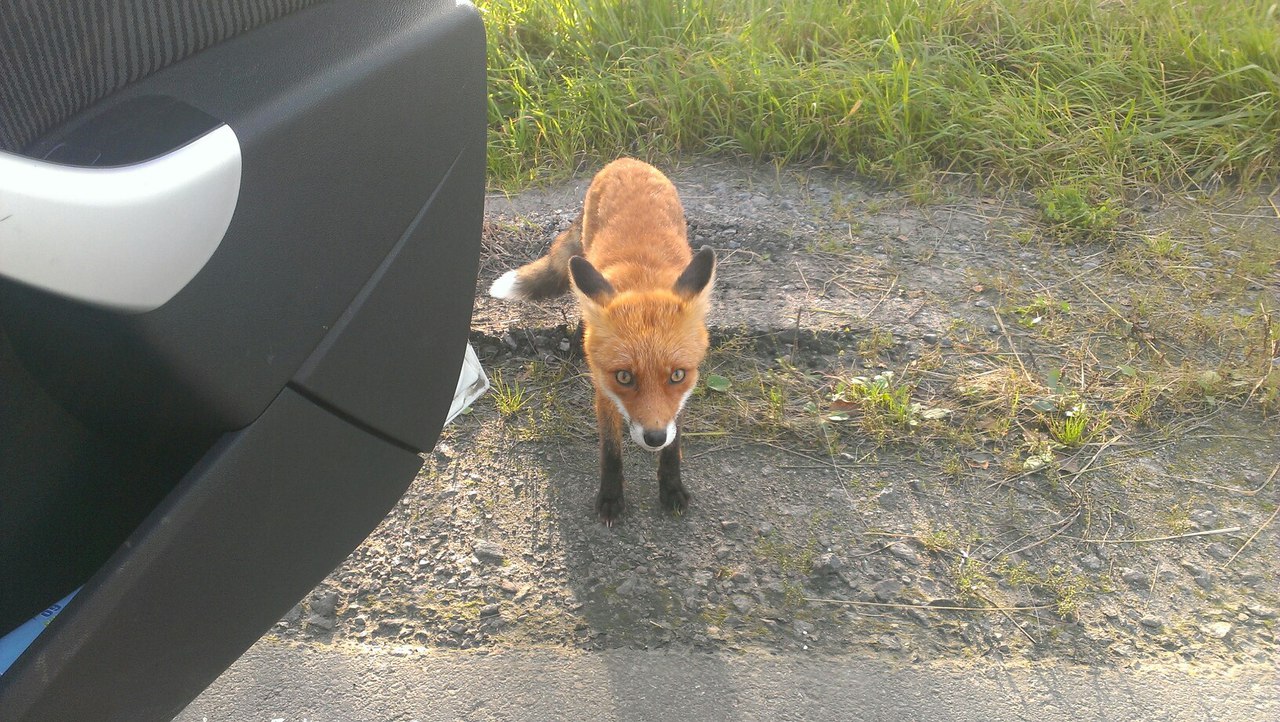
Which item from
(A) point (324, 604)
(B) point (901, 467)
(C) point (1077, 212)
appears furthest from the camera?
(C) point (1077, 212)

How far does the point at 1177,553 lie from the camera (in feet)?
8.10

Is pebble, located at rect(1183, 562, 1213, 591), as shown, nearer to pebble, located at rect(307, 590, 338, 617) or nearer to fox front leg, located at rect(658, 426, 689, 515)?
fox front leg, located at rect(658, 426, 689, 515)

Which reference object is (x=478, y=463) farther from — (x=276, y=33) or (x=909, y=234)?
(x=909, y=234)

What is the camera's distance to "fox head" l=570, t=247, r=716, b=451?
251 centimetres

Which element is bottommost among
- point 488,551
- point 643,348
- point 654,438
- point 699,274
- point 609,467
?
point 488,551

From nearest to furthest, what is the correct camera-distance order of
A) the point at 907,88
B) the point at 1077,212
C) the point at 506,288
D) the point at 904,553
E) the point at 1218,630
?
the point at 1218,630, the point at 904,553, the point at 506,288, the point at 1077,212, the point at 907,88

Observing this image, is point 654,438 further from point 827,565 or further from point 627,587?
point 827,565

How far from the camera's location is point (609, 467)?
107 inches

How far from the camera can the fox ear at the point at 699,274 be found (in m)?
2.69

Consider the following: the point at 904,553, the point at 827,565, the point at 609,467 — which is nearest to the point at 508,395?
the point at 609,467

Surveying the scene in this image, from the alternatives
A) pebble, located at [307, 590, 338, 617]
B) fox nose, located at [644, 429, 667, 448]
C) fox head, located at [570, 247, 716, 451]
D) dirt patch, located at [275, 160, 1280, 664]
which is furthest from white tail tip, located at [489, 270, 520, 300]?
pebble, located at [307, 590, 338, 617]

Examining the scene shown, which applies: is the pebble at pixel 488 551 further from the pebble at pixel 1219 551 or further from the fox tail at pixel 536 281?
the pebble at pixel 1219 551

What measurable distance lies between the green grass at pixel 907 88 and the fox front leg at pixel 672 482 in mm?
2146

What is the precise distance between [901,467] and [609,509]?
998 millimetres
